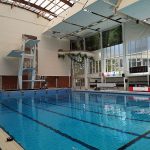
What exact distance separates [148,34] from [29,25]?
947cm

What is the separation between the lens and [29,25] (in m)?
15.4

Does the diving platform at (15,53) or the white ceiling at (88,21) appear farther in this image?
the diving platform at (15,53)

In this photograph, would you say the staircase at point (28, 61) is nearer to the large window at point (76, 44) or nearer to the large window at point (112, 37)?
the large window at point (76, 44)

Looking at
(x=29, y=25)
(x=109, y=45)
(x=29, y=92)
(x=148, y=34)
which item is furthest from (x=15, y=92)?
(x=148, y=34)

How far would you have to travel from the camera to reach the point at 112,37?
1424 cm

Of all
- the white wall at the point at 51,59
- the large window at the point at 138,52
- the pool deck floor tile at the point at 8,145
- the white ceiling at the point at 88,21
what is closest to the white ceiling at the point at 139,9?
the white ceiling at the point at 88,21

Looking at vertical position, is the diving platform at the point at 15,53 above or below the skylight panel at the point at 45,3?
below

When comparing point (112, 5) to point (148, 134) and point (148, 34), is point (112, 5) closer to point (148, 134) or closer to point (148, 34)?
point (148, 34)

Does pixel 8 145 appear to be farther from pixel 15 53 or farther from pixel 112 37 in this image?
pixel 112 37

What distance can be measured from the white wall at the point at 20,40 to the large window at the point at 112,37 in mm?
4255

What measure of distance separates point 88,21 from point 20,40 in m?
5.97

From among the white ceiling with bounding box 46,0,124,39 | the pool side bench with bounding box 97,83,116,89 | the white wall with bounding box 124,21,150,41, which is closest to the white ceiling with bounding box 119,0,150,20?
the white ceiling with bounding box 46,0,124,39

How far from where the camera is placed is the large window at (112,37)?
13.7 m

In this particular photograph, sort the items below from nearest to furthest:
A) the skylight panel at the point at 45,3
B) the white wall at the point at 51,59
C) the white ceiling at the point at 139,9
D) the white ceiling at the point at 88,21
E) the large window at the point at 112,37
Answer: the white ceiling at the point at 139,9, the white ceiling at the point at 88,21, the large window at the point at 112,37, the skylight panel at the point at 45,3, the white wall at the point at 51,59
